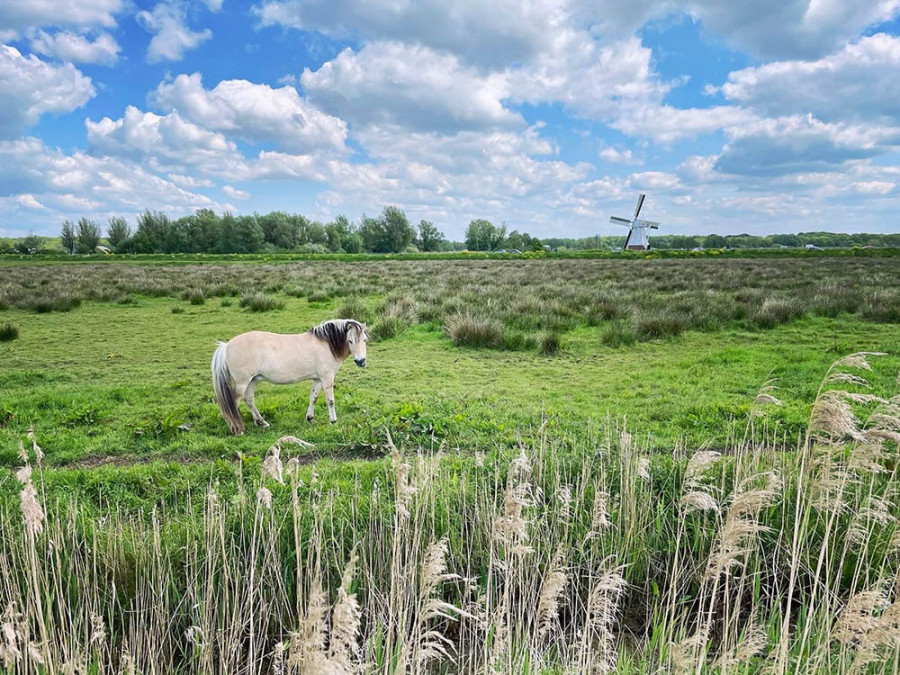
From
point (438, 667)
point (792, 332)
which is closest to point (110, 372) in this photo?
point (438, 667)

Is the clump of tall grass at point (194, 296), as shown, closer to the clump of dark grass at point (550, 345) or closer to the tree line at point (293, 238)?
the clump of dark grass at point (550, 345)

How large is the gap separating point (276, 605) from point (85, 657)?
118 centimetres

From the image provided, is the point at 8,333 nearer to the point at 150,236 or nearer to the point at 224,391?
the point at 224,391

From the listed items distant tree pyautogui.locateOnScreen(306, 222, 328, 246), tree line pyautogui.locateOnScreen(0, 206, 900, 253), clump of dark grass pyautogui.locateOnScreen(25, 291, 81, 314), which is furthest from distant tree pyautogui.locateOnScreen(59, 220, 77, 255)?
clump of dark grass pyautogui.locateOnScreen(25, 291, 81, 314)

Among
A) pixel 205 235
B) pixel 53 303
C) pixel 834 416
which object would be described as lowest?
pixel 53 303

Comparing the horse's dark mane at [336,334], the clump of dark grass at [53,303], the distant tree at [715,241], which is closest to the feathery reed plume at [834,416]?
the horse's dark mane at [336,334]

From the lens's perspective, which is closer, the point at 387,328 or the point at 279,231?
the point at 387,328

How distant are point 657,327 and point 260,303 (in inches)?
543

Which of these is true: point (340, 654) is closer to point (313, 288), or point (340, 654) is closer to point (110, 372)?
point (110, 372)

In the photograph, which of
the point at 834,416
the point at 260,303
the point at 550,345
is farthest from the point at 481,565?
the point at 260,303

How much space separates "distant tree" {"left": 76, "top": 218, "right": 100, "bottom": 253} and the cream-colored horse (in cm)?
11680

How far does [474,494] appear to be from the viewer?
4832 mm

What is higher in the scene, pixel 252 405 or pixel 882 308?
pixel 882 308

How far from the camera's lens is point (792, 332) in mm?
14508
